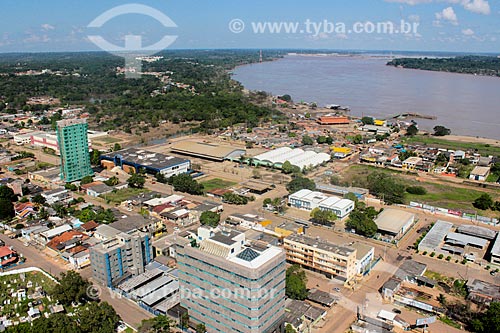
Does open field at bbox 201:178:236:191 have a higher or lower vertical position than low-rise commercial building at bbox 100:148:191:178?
lower

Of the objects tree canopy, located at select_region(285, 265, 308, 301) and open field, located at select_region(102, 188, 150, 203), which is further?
open field, located at select_region(102, 188, 150, 203)

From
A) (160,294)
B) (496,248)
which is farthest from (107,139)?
(496,248)

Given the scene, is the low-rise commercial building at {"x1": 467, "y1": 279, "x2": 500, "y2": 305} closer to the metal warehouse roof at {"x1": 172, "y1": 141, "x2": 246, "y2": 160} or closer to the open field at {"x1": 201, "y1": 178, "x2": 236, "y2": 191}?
the open field at {"x1": 201, "y1": 178, "x2": 236, "y2": 191}

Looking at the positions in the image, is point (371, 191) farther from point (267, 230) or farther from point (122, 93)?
point (122, 93)

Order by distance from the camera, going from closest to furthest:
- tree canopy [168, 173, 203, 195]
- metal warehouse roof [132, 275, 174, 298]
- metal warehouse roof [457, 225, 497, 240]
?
metal warehouse roof [132, 275, 174, 298], metal warehouse roof [457, 225, 497, 240], tree canopy [168, 173, 203, 195]

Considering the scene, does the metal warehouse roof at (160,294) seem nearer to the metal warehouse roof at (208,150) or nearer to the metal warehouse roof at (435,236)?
the metal warehouse roof at (435,236)

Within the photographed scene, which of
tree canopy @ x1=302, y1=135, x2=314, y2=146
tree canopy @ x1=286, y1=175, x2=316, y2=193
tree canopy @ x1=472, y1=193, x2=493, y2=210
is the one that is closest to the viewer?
tree canopy @ x1=472, y1=193, x2=493, y2=210

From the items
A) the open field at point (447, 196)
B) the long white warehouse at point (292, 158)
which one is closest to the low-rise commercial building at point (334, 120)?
the long white warehouse at point (292, 158)

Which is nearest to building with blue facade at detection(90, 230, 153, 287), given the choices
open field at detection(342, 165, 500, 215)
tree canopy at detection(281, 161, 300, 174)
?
tree canopy at detection(281, 161, 300, 174)
